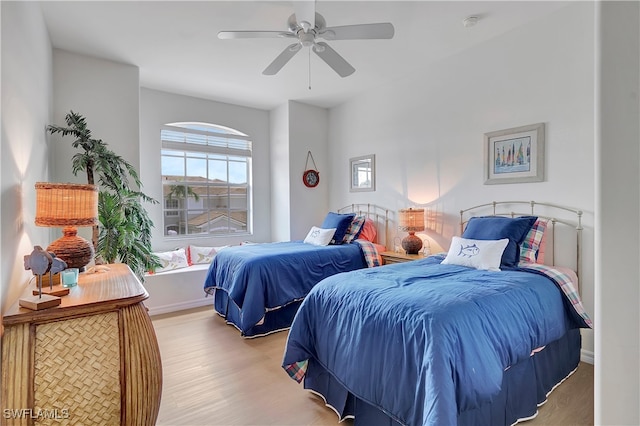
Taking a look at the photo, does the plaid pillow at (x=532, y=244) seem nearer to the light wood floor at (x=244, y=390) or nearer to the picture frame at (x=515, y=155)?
the picture frame at (x=515, y=155)

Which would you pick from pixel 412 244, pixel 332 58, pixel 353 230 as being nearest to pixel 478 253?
pixel 412 244

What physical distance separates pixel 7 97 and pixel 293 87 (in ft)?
11.0

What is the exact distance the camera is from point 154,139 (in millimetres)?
4449

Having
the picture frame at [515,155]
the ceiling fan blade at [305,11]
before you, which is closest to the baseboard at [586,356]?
the picture frame at [515,155]

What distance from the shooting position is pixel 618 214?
611 mm

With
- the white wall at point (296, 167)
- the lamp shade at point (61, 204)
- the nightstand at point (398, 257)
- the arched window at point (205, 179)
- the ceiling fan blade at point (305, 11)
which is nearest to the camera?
the lamp shade at point (61, 204)

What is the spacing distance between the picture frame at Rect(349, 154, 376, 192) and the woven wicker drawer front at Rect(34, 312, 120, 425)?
374cm

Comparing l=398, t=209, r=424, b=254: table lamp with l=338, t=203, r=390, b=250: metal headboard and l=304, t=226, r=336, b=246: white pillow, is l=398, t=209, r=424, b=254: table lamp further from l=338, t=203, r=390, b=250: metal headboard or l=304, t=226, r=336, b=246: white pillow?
l=304, t=226, r=336, b=246: white pillow

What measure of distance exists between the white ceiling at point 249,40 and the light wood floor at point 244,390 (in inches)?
116

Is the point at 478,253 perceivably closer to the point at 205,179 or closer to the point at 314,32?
the point at 314,32

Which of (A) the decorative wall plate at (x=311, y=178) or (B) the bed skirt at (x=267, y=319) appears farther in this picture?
(A) the decorative wall plate at (x=311, y=178)

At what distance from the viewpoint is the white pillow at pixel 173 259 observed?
4.12 metres

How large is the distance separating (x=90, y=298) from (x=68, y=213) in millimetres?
506

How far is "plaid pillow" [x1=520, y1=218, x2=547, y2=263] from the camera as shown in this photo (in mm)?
2588
